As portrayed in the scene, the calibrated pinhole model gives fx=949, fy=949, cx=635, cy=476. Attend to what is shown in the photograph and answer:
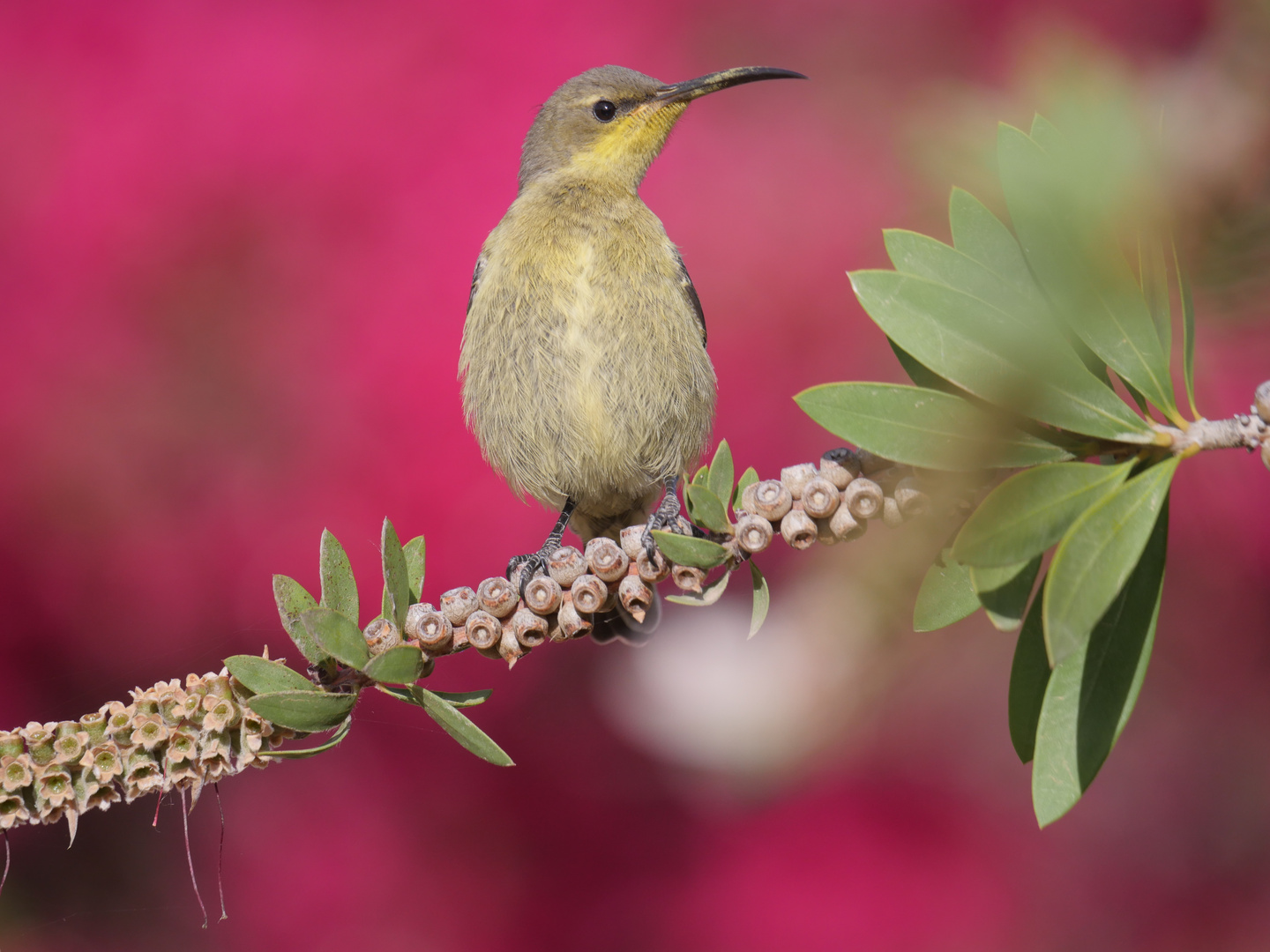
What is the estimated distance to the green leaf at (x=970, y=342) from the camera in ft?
1.76

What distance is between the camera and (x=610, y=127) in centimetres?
175

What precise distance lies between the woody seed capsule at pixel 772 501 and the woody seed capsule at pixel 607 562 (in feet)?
0.45

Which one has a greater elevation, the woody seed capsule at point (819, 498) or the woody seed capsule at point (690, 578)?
the woody seed capsule at point (819, 498)

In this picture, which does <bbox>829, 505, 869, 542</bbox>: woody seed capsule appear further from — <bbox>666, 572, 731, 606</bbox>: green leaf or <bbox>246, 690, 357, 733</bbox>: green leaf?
<bbox>246, 690, 357, 733</bbox>: green leaf

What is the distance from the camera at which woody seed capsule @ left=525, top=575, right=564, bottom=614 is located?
0.75 meters

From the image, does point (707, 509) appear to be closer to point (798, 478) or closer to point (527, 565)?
point (798, 478)

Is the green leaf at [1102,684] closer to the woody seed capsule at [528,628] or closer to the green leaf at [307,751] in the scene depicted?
the woody seed capsule at [528,628]

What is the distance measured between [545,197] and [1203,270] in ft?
4.80

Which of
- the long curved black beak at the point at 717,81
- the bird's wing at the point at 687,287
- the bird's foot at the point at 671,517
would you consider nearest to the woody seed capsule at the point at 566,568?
the bird's foot at the point at 671,517

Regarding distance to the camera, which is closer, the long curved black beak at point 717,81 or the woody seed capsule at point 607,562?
the woody seed capsule at point 607,562

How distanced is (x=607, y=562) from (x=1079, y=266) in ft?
1.32

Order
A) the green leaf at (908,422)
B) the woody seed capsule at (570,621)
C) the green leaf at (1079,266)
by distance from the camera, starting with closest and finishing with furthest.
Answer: the green leaf at (1079,266)
the green leaf at (908,422)
the woody seed capsule at (570,621)

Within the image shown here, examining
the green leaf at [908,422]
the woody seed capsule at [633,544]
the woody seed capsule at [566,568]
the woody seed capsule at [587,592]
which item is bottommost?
the woody seed capsule at [587,592]

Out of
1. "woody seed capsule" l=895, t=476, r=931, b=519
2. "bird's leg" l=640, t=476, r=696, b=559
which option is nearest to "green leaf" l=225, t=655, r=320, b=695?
"woody seed capsule" l=895, t=476, r=931, b=519
